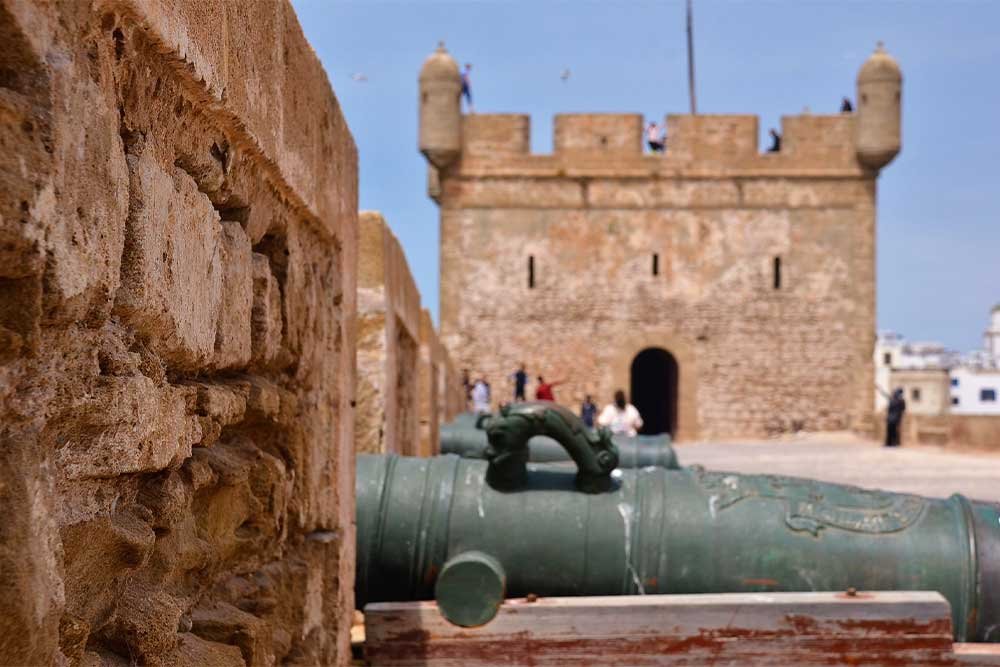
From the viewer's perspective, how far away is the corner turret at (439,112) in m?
19.2

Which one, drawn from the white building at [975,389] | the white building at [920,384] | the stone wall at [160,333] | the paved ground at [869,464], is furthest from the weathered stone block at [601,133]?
the white building at [975,389]

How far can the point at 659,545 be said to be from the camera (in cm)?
316

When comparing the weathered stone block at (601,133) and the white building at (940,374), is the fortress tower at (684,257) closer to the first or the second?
the weathered stone block at (601,133)

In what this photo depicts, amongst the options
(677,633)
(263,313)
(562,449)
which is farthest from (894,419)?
(263,313)

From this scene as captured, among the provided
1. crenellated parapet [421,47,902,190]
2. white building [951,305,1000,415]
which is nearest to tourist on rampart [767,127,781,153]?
crenellated parapet [421,47,902,190]

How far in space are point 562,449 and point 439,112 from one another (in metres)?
13.6

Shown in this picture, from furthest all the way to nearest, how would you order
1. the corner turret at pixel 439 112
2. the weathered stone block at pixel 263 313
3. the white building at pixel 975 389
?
the white building at pixel 975 389, the corner turret at pixel 439 112, the weathered stone block at pixel 263 313

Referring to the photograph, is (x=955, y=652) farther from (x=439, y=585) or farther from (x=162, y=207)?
(x=162, y=207)

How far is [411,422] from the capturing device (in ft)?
23.8

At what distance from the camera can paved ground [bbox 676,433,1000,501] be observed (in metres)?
9.10

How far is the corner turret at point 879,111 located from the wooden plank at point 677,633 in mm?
17491

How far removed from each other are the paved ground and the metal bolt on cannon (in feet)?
15.4

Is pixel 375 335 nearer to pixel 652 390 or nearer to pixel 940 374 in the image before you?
pixel 652 390

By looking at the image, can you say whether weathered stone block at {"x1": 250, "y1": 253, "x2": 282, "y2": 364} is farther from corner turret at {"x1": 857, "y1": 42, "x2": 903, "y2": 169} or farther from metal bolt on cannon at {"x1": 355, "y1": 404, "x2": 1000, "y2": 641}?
corner turret at {"x1": 857, "y1": 42, "x2": 903, "y2": 169}
